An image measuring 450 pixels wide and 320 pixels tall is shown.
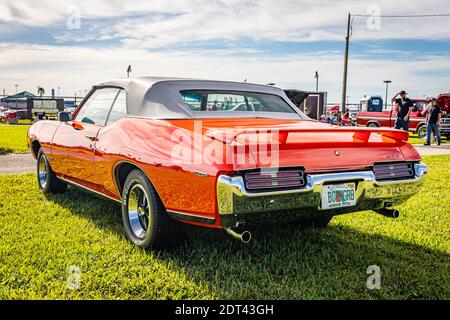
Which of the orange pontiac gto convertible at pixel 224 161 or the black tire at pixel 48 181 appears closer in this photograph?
the orange pontiac gto convertible at pixel 224 161

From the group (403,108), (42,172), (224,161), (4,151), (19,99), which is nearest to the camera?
(224,161)

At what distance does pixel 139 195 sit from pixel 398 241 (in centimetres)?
228

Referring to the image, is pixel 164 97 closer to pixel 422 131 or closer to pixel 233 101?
pixel 233 101

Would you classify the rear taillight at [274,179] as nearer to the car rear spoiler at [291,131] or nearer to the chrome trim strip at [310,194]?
the chrome trim strip at [310,194]

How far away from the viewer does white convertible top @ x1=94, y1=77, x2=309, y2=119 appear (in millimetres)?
3703

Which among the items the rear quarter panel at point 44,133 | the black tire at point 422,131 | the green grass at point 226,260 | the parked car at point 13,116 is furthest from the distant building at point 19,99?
the green grass at point 226,260

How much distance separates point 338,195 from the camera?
3.18 meters

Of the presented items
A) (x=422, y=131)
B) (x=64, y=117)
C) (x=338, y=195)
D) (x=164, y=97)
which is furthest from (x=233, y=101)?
(x=422, y=131)

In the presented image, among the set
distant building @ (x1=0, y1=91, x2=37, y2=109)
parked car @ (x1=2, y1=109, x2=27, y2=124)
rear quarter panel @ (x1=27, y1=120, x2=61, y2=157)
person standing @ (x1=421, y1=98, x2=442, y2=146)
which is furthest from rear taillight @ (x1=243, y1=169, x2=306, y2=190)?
distant building @ (x1=0, y1=91, x2=37, y2=109)

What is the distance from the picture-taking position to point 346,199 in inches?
127

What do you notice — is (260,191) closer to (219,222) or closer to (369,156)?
(219,222)

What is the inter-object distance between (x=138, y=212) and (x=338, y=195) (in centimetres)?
156

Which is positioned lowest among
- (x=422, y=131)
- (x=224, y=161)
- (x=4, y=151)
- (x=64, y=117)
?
(x=422, y=131)

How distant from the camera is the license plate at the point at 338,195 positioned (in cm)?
311
